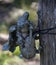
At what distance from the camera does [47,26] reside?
1.29 metres

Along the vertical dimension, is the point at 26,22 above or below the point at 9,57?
above

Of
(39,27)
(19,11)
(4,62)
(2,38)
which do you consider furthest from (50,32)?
(19,11)

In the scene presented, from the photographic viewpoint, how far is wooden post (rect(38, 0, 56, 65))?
1260 millimetres

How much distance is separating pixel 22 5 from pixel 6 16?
0.36 meters

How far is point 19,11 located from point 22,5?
153 mm

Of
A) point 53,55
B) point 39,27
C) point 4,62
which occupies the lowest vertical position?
point 4,62

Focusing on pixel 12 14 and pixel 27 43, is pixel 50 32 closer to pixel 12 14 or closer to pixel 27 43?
pixel 27 43

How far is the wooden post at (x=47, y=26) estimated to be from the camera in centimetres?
126

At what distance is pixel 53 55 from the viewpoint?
1306 mm

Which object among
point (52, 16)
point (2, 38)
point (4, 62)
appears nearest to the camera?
point (52, 16)

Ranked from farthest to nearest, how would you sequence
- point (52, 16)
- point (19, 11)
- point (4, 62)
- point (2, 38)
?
point (19, 11) < point (2, 38) < point (4, 62) < point (52, 16)

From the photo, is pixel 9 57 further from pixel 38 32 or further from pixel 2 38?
pixel 38 32

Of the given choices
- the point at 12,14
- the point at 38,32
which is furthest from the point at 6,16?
the point at 38,32

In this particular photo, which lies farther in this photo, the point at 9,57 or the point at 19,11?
the point at 19,11
